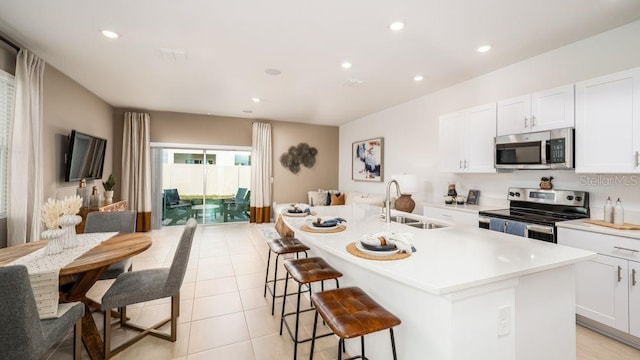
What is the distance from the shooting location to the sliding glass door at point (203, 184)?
6.37 metres

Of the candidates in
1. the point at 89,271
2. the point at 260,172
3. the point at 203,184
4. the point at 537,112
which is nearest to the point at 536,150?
the point at 537,112

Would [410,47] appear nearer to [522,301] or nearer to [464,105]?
[464,105]

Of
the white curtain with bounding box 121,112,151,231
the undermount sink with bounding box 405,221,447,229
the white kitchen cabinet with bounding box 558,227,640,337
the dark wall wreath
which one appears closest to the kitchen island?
the undermount sink with bounding box 405,221,447,229

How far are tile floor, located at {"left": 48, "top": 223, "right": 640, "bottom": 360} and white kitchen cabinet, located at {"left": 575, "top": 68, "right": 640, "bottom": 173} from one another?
1537mm

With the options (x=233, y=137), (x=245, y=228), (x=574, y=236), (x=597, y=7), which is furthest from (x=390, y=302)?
(x=233, y=137)

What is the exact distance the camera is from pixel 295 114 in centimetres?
632

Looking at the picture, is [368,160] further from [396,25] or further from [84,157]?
[84,157]

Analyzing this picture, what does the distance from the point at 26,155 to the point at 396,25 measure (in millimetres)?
4170

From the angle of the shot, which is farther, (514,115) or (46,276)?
(514,115)

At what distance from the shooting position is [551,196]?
2957 mm

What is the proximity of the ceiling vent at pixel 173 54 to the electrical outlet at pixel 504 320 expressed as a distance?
3743mm

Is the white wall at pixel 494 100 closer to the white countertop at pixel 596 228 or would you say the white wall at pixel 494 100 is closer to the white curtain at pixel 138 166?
the white countertop at pixel 596 228

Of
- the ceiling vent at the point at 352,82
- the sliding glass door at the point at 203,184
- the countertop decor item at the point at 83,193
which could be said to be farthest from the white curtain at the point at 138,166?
the ceiling vent at the point at 352,82

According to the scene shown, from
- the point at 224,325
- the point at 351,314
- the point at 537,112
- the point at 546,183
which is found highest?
the point at 537,112
